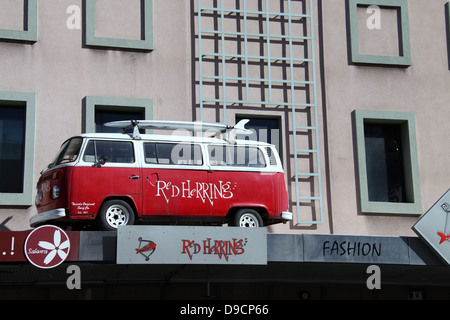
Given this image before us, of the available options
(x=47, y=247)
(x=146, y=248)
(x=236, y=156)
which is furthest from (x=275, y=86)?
(x=47, y=247)

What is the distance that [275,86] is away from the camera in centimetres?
1977

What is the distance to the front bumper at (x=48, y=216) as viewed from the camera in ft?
48.5

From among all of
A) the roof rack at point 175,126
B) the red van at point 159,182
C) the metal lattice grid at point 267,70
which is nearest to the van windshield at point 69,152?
the red van at point 159,182

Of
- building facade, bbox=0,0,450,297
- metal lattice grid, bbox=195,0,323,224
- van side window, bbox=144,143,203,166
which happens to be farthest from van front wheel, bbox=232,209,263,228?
metal lattice grid, bbox=195,0,323,224

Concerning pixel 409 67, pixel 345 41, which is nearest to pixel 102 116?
pixel 345 41

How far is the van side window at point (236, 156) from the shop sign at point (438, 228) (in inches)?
140

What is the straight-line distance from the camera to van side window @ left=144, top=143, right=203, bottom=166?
15820 millimetres

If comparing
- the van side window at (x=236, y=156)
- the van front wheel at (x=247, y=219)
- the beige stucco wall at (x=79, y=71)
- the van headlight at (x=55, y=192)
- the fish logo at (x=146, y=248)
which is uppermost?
the beige stucco wall at (x=79, y=71)

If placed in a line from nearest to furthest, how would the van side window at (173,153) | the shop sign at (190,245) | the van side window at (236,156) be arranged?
the shop sign at (190,245)
the van side window at (173,153)
the van side window at (236,156)

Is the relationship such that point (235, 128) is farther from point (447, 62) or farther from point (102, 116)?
point (447, 62)

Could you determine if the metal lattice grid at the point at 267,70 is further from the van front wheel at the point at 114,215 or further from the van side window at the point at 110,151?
the van front wheel at the point at 114,215

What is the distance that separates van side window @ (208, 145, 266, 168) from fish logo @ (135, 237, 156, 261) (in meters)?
2.55

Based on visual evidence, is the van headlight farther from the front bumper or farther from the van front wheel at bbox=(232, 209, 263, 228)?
the van front wheel at bbox=(232, 209, 263, 228)

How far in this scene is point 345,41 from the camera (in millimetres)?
20484
